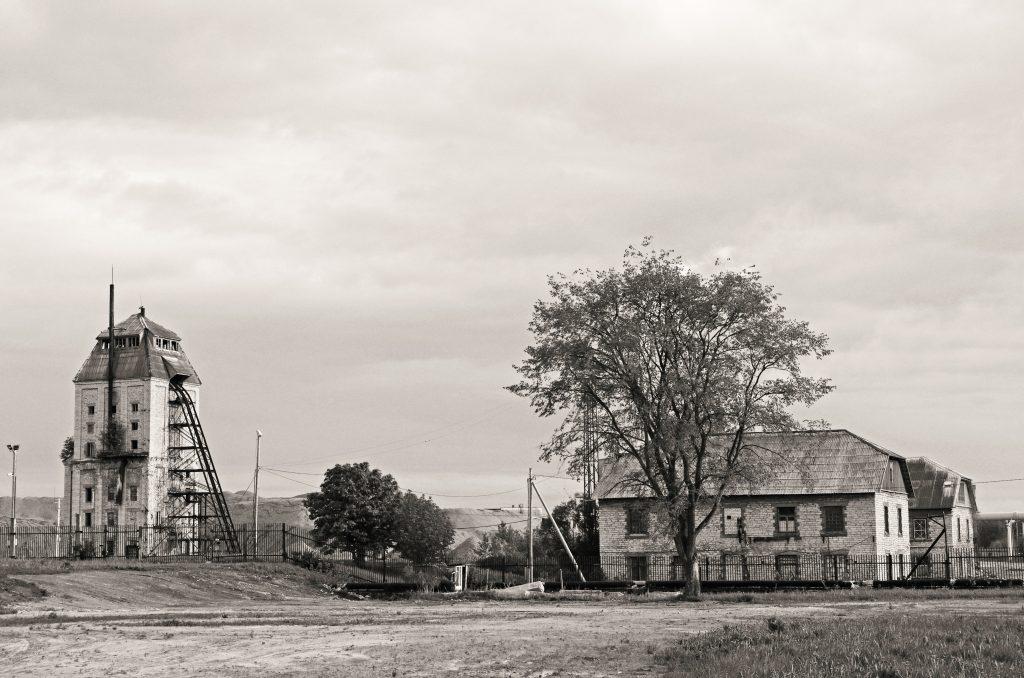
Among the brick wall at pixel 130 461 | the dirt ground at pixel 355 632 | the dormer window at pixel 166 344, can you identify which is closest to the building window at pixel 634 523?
the dirt ground at pixel 355 632

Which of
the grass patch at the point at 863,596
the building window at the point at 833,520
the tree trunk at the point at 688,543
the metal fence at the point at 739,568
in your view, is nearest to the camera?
the grass patch at the point at 863,596

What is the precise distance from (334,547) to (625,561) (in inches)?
1155

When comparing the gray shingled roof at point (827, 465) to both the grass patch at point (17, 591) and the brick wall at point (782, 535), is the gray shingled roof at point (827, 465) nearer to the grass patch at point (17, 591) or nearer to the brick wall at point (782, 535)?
the brick wall at point (782, 535)

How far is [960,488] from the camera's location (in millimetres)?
87062

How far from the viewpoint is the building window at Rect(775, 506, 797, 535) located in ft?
222

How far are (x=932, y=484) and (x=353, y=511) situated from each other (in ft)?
133

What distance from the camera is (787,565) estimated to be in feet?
220

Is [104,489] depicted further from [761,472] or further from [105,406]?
[761,472]

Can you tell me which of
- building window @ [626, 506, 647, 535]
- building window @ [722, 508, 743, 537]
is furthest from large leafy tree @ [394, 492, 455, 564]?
building window @ [722, 508, 743, 537]

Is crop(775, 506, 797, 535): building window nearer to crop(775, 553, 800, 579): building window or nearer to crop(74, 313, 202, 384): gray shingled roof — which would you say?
crop(775, 553, 800, 579): building window

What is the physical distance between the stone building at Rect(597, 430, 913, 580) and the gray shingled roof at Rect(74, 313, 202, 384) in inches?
1787

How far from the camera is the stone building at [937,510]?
81125mm

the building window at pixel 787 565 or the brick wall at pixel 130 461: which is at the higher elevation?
the brick wall at pixel 130 461

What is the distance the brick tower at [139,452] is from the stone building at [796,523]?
38.4m
